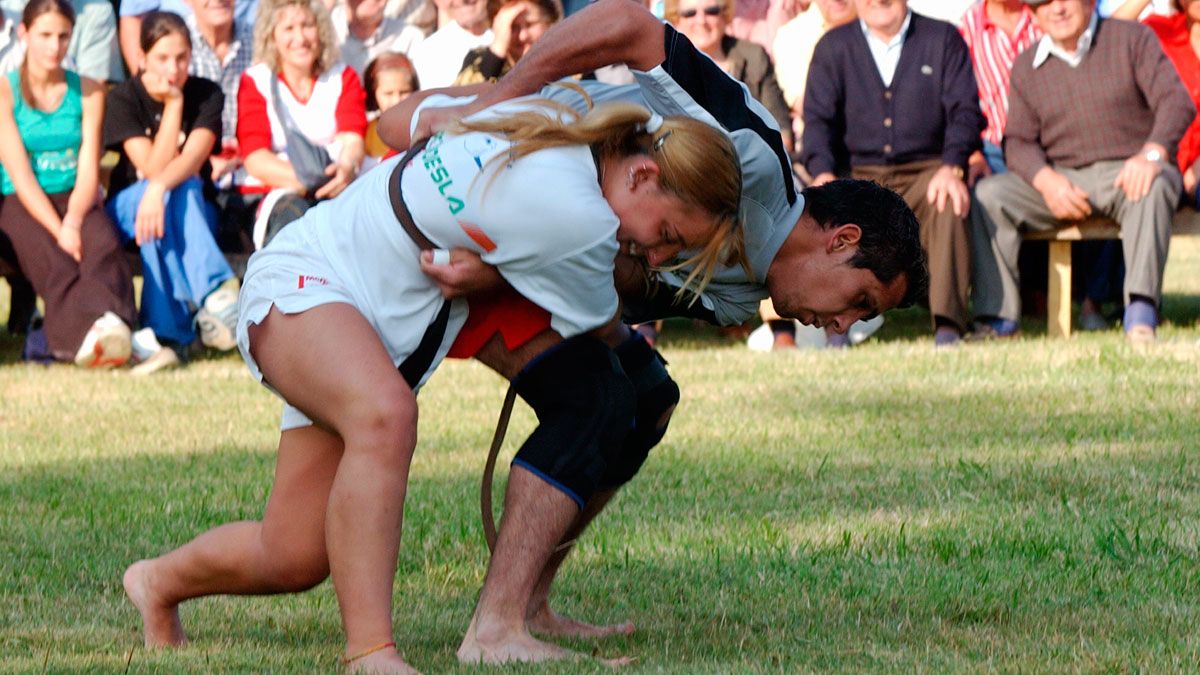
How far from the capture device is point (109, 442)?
6879 millimetres

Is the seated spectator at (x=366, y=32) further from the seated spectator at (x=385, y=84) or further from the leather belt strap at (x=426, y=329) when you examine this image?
the leather belt strap at (x=426, y=329)

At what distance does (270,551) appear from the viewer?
3.76m

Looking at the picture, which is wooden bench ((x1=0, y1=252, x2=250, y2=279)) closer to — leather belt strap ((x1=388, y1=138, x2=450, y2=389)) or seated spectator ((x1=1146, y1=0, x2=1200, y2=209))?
seated spectator ((x1=1146, y1=0, x2=1200, y2=209))

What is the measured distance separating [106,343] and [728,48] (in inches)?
146

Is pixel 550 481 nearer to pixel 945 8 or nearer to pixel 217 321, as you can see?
pixel 217 321

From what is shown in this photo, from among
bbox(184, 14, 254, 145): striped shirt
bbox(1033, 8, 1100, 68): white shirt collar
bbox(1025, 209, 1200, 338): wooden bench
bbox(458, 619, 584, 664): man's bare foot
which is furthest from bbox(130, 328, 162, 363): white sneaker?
bbox(458, 619, 584, 664): man's bare foot

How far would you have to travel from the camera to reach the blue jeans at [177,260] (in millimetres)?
9336

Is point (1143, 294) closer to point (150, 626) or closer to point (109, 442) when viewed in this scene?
point (109, 442)

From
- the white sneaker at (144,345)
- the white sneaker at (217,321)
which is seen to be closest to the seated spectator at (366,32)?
the white sneaker at (217,321)

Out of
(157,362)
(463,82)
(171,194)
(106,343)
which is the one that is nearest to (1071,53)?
(463,82)

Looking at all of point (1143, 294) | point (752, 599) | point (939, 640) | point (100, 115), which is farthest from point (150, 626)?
point (1143, 294)

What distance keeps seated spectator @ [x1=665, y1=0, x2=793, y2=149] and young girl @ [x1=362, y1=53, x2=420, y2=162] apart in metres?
1.48

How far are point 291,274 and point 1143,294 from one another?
259 inches

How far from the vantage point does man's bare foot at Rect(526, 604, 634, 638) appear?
400 cm
